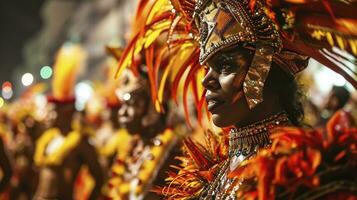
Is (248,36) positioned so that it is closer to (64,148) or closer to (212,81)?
(212,81)

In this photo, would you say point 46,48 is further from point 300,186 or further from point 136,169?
point 300,186

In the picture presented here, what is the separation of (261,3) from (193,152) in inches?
33.3

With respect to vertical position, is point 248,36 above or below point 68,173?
below

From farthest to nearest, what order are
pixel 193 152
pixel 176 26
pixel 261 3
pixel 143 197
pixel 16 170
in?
pixel 16 170 → pixel 143 197 → pixel 176 26 → pixel 193 152 → pixel 261 3

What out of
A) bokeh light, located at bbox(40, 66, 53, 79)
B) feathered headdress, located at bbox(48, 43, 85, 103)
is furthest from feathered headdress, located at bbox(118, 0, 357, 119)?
bokeh light, located at bbox(40, 66, 53, 79)

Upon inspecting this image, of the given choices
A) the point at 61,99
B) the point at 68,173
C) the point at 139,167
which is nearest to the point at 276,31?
the point at 139,167

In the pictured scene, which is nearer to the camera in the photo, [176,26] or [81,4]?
[176,26]

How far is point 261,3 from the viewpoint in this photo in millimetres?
2902

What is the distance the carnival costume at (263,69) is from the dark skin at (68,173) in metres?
3.75

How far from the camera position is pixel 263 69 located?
2.86 metres

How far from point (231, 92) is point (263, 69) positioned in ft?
0.58

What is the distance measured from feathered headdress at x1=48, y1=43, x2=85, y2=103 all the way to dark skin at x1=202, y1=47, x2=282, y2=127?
5.02m

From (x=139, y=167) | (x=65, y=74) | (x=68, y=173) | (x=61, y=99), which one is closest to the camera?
(x=139, y=167)

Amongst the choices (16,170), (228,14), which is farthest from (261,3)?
(16,170)
